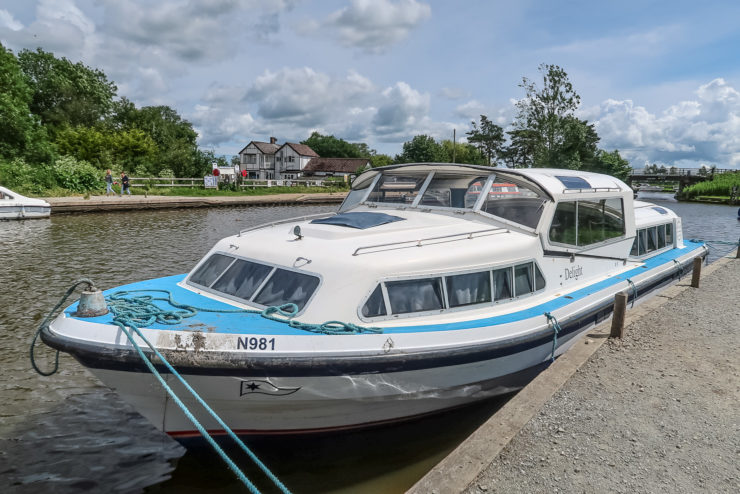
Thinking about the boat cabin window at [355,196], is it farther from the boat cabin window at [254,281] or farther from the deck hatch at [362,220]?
the boat cabin window at [254,281]

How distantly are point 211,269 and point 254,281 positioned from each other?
1.07 metres

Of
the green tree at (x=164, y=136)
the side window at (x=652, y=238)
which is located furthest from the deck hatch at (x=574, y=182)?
the green tree at (x=164, y=136)

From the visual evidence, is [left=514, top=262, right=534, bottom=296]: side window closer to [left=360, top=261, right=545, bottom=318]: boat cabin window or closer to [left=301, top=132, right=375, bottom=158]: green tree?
[left=360, top=261, right=545, bottom=318]: boat cabin window

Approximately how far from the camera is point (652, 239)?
475 inches

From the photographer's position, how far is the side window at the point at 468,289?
658 cm

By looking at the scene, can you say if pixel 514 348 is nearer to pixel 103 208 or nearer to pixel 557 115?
pixel 103 208

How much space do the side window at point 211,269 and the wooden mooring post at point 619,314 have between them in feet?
18.8

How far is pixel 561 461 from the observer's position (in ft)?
15.3

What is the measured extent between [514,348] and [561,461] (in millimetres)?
1944

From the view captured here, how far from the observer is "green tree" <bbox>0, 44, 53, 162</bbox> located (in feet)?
123

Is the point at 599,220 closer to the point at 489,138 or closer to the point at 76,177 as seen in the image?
the point at 76,177

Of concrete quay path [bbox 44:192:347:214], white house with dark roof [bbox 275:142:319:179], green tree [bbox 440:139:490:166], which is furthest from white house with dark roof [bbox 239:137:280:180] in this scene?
concrete quay path [bbox 44:192:347:214]

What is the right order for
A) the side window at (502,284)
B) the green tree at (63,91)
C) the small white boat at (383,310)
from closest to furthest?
the small white boat at (383,310) → the side window at (502,284) → the green tree at (63,91)

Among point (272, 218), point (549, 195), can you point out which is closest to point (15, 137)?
point (272, 218)
